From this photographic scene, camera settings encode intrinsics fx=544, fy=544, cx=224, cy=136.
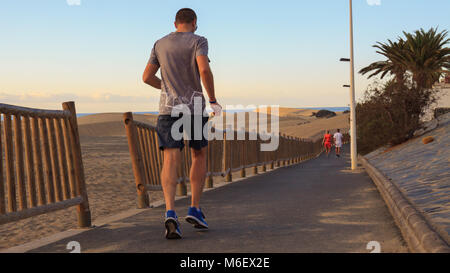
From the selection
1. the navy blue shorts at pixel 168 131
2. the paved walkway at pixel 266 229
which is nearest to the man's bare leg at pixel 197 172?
the navy blue shorts at pixel 168 131

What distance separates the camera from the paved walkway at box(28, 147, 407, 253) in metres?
4.89

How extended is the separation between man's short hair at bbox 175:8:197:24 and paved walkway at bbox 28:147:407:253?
2.16m

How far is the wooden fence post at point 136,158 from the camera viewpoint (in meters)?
7.98

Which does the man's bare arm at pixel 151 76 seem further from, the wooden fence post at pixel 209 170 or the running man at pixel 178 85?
the wooden fence post at pixel 209 170

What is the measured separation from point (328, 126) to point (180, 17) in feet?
319

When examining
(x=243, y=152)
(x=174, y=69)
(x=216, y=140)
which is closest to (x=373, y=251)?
(x=174, y=69)

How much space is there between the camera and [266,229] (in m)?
5.77

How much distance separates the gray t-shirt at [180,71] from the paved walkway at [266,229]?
1317 millimetres

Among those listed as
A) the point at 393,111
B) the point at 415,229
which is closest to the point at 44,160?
the point at 415,229

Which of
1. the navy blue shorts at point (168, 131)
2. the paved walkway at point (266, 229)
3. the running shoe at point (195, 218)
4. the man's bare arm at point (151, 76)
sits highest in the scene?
the man's bare arm at point (151, 76)

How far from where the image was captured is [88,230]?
611 centimetres

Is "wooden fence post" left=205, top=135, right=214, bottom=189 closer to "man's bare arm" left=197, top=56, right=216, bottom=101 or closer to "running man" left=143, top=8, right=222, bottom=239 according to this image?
"running man" left=143, top=8, right=222, bottom=239

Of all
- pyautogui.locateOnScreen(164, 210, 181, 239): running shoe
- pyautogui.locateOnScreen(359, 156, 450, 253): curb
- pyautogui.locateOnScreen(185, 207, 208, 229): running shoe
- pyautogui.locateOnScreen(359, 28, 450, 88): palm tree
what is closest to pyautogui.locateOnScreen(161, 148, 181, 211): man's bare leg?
pyautogui.locateOnScreen(164, 210, 181, 239): running shoe

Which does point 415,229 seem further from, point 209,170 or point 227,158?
point 227,158
